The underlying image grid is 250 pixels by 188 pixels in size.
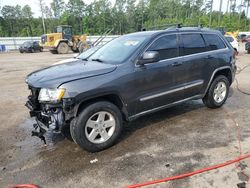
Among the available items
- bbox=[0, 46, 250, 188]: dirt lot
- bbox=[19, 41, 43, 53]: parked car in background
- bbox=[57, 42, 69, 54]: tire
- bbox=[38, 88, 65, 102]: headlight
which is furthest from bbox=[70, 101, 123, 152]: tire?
bbox=[19, 41, 43, 53]: parked car in background

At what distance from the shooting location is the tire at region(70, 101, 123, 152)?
3467mm

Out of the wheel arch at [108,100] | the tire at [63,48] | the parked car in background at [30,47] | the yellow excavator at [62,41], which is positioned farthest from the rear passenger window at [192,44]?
the parked car in background at [30,47]

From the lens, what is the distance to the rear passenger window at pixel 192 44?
4.72 meters

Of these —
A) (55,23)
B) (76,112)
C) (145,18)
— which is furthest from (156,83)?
(145,18)

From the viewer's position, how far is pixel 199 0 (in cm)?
8650

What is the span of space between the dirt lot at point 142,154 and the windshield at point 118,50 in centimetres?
142

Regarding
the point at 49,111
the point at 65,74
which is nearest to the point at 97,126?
the point at 49,111

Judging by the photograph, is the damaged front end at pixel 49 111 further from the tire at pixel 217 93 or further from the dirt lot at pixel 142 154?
the tire at pixel 217 93

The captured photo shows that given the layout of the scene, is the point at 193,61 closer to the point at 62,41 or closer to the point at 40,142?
the point at 40,142

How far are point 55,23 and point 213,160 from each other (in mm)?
72357

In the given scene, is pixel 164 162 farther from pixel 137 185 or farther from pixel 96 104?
pixel 96 104

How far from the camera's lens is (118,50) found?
14.4 feet

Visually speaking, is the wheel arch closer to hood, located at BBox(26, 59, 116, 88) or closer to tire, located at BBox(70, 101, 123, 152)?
tire, located at BBox(70, 101, 123, 152)

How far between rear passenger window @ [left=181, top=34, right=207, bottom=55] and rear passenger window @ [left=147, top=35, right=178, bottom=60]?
245 millimetres
